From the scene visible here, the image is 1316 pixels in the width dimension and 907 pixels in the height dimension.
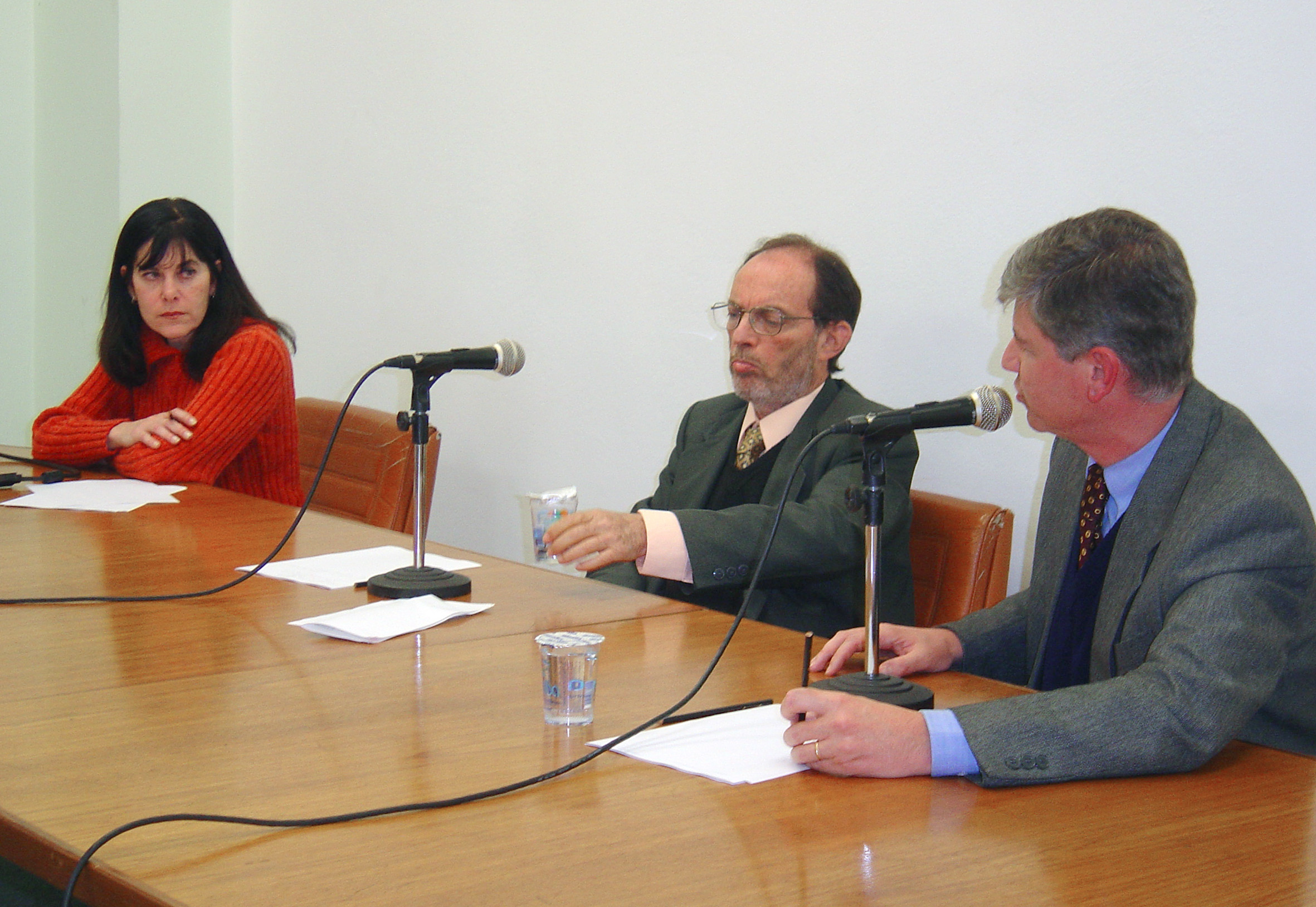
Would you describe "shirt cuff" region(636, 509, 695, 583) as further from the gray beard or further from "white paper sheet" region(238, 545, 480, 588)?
the gray beard

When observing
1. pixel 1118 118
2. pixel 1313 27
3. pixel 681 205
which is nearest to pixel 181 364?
pixel 681 205

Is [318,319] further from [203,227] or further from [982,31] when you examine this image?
[982,31]

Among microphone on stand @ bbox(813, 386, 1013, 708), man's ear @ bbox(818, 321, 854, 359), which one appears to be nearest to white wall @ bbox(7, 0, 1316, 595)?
man's ear @ bbox(818, 321, 854, 359)

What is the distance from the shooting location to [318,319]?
4.84m

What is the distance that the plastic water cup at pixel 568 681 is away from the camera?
1369mm

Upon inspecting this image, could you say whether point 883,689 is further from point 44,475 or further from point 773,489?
point 44,475

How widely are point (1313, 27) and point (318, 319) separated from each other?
3663mm

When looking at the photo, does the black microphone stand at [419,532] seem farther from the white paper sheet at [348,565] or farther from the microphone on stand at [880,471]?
the microphone on stand at [880,471]

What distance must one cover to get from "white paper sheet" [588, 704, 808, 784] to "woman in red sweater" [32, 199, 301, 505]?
2010mm

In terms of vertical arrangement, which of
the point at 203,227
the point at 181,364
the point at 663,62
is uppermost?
the point at 663,62

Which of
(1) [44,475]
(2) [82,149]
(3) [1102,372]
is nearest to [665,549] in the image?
(3) [1102,372]

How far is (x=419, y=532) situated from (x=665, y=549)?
1.40 feet

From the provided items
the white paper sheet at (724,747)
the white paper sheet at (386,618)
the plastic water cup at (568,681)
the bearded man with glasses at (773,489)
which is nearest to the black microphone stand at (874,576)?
the white paper sheet at (724,747)

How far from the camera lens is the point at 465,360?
1.98m
